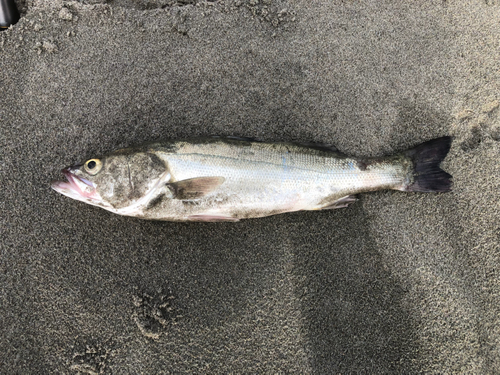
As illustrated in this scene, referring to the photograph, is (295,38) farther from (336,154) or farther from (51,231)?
(51,231)

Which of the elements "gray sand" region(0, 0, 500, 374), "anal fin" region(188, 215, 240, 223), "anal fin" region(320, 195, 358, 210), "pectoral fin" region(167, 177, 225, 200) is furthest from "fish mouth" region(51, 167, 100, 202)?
"anal fin" region(320, 195, 358, 210)

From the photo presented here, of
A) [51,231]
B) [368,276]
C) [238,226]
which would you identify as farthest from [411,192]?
[51,231]

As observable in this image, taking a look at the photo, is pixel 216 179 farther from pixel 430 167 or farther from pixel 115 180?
pixel 430 167

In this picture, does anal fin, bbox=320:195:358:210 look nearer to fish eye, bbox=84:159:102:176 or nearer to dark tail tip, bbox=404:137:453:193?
dark tail tip, bbox=404:137:453:193

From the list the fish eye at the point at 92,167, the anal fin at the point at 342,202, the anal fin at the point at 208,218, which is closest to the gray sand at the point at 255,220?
the anal fin at the point at 342,202

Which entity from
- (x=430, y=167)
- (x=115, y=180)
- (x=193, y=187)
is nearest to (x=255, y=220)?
(x=193, y=187)

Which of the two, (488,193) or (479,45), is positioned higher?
(479,45)
